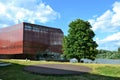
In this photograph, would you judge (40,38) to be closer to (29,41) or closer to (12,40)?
(29,41)

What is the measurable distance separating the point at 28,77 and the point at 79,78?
11.7ft

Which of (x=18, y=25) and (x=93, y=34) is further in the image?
(x=18, y=25)

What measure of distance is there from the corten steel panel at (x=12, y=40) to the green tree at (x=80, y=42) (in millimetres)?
30929

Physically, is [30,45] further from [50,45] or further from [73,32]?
[73,32]

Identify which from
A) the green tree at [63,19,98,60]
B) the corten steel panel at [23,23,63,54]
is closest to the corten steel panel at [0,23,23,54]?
the corten steel panel at [23,23,63,54]

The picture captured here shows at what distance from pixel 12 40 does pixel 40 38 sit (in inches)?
410

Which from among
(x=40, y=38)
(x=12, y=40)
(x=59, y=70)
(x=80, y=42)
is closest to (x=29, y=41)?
(x=40, y=38)

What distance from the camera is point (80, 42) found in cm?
4369

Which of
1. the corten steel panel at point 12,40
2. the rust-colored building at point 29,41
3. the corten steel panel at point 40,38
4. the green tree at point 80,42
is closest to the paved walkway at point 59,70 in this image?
the green tree at point 80,42

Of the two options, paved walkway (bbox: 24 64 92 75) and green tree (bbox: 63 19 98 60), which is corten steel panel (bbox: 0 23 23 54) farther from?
paved walkway (bbox: 24 64 92 75)

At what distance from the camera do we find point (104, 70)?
18.0m

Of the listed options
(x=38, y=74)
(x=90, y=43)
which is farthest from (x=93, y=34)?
(x=38, y=74)

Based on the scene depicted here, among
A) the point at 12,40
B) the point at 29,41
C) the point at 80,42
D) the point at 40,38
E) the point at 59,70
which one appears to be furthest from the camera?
the point at 12,40

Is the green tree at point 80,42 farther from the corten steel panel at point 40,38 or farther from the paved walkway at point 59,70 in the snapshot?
the corten steel panel at point 40,38
